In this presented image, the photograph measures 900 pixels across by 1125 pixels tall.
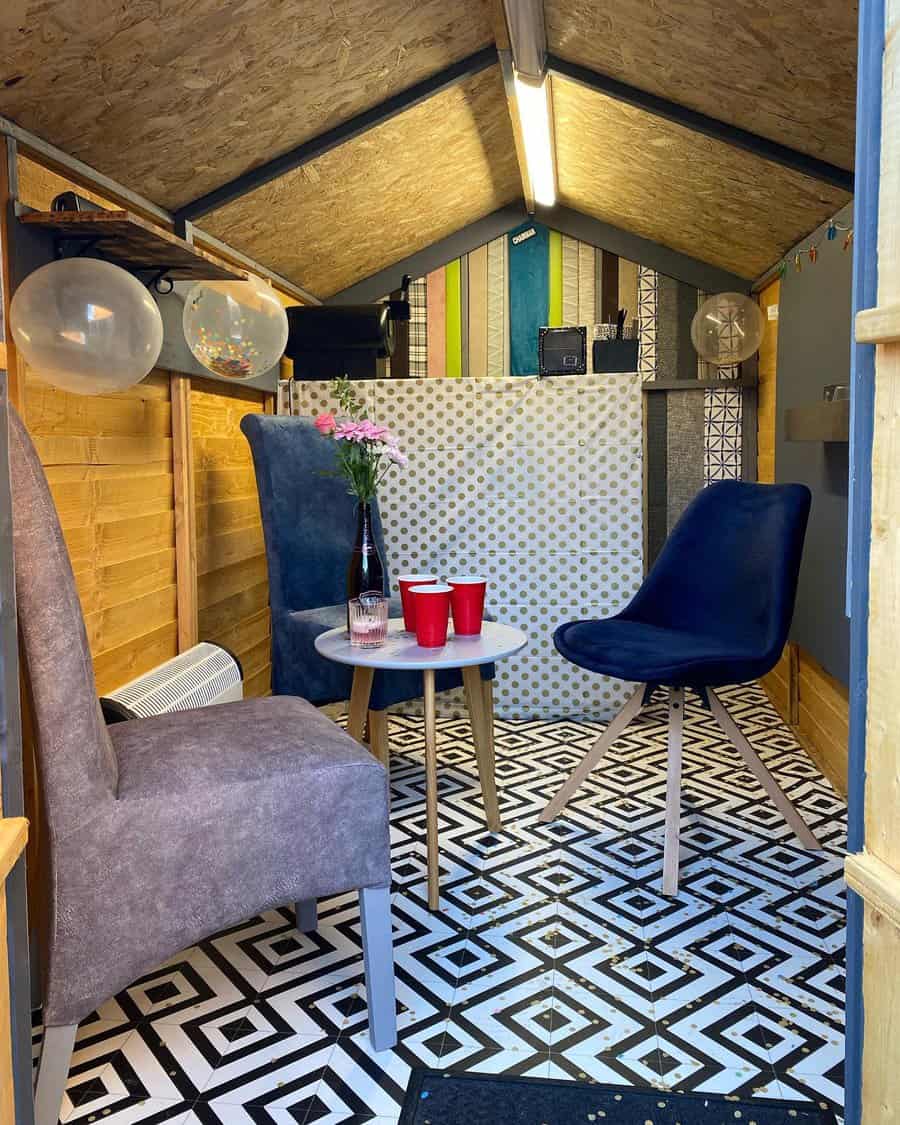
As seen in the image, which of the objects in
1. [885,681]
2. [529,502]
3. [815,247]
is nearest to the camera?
[885,681]

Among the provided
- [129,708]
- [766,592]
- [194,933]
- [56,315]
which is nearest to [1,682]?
[194,933]

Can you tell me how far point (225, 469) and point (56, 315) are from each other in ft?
6.38

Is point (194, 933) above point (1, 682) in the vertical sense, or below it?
below

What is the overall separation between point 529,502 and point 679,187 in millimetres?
1536

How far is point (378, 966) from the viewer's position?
187 cm

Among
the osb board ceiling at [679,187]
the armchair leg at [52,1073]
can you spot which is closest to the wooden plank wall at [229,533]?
the osb board ceiling at [679,187]

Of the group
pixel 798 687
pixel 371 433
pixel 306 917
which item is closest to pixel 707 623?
pixel 798 687

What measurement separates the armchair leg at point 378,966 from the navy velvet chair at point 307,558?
1.12 metres

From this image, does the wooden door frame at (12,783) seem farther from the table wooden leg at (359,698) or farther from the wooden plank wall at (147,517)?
the table wooden leg at (359,698)

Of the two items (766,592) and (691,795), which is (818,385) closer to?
(766,592)

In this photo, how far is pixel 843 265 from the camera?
3.39 metres

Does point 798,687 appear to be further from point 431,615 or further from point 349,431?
point 349,431

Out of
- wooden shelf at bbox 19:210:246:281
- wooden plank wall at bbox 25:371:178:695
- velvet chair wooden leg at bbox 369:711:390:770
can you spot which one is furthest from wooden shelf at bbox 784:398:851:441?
wooden plank wall at bbox 25:371:178:695

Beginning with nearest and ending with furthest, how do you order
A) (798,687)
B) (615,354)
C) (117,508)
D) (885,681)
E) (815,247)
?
(885,681) → (117,508) → (815,247) → (798,687) → (615,354)
